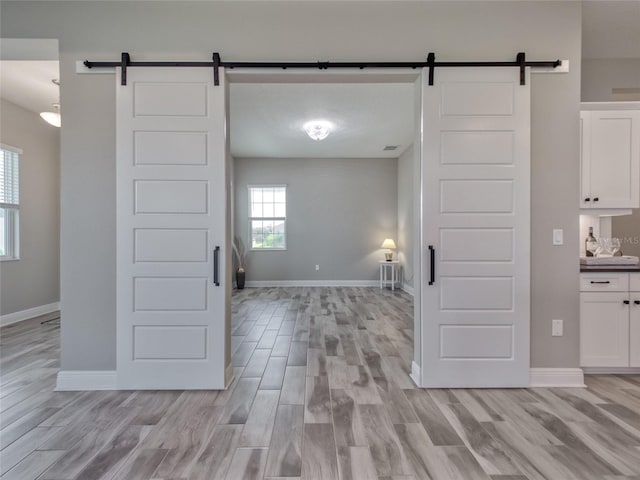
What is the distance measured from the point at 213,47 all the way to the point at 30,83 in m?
3.03

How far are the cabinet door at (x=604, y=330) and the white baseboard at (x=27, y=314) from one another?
6.70m

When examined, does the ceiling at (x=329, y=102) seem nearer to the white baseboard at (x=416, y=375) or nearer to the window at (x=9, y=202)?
the window at (x=9, y=202)

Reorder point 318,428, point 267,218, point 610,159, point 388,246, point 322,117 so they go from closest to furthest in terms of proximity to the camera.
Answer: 1. point 318,428
2. point 610,159
3. point 322,117
4. point 388,246
5. point 267,218

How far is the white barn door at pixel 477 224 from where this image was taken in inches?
102

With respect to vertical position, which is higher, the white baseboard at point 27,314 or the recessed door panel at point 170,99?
the recessed door panel at point 170,99

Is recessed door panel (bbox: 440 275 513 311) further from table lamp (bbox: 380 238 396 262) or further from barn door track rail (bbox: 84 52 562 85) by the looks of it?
table lamp (bbox: 380 238 396 262)

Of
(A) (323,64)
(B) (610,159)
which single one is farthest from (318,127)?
(B) (610,159)

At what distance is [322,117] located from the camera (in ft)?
17.1

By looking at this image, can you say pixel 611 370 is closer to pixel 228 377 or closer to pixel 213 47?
pixel 228 377

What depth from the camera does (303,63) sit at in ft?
8.49

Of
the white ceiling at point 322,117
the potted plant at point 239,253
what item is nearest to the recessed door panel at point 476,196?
the white ceiling at point 322,117

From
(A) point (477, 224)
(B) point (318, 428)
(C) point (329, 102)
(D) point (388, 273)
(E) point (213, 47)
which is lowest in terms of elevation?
(B) point (318, 428)

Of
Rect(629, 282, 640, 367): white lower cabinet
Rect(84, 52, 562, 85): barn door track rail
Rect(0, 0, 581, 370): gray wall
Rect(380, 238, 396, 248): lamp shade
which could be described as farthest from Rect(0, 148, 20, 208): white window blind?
Rect(629, 282, 640, 367): white lower cabinet

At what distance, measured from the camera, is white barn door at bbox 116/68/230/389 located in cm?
255
